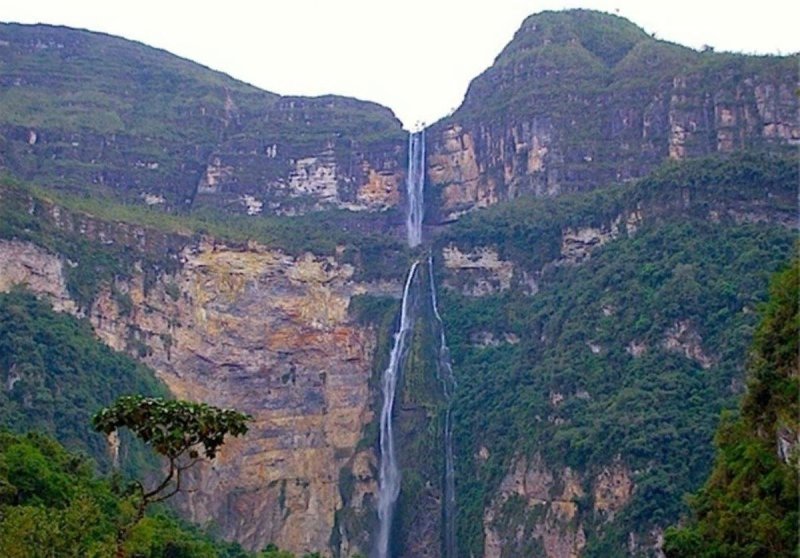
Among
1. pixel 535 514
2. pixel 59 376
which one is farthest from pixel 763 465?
pixel 59 376

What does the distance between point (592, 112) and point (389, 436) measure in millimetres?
20723

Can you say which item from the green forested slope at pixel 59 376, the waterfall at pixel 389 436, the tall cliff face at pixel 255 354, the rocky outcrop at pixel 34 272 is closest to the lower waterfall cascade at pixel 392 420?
the waterfall at pixel 389 436

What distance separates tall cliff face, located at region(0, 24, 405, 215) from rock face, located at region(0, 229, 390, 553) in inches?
377

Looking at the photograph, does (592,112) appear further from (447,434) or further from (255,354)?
(255,354)

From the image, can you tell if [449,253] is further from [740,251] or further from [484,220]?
[740,251]

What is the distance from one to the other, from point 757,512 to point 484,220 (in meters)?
37.8

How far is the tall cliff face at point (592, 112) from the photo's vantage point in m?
52.9

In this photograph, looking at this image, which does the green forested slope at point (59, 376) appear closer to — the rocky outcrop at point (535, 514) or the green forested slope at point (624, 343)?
the rocky outcrop at point (535, 514)

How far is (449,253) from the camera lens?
55.7 meters

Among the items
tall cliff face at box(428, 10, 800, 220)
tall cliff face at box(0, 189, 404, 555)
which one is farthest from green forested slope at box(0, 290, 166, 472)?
tall cliff face at box(428, 10, 800, 220)

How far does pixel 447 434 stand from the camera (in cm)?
4888

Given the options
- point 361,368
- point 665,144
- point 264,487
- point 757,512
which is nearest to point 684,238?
point 665,144

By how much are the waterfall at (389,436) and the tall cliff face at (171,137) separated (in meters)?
10.7

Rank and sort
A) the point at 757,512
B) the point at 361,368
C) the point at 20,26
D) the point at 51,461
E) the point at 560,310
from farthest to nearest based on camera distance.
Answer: the point at 20,26 → the point at 361,368 → the point at 560,310 → the point at 51,461 → the point at 757,512
